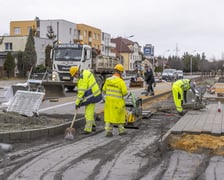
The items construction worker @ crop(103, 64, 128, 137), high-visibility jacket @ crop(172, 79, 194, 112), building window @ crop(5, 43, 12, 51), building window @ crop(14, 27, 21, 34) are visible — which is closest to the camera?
construction worker @ crop(103, 64, 128, 137)

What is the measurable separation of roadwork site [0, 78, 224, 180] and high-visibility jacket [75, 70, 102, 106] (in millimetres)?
791

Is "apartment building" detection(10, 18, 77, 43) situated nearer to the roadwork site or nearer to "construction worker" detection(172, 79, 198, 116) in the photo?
"construction worker" detection(172, 79, 198, 116)

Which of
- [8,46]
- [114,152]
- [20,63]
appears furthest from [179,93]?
[8,46]

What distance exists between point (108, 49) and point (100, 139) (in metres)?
99.4

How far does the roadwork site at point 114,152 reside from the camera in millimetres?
6609

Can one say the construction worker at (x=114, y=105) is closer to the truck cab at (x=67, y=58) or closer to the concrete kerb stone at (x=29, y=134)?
the concrete kerb stone at (x=29, y=134)

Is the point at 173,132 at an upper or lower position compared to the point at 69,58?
lower

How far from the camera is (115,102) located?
33.8ft

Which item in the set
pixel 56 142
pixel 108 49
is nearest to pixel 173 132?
→ pixel 56 142

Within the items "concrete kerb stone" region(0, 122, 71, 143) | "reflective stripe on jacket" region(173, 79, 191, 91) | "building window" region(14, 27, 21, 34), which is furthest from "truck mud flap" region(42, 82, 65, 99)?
"building window" region(14, 27, 21, 34)

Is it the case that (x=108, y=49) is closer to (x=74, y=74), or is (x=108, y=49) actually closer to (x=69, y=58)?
→ (x=69, y=58)

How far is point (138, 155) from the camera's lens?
7.98m

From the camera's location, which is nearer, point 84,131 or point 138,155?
point 138,155

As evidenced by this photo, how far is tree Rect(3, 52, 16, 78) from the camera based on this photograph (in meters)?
57.6
